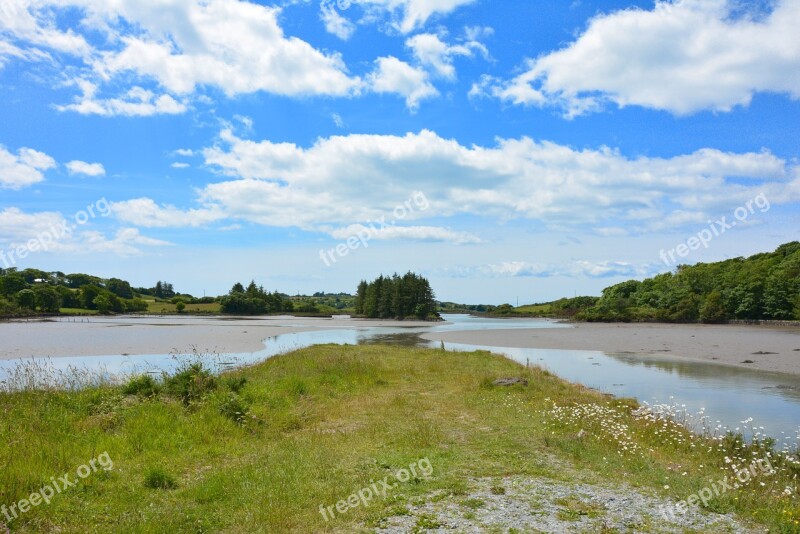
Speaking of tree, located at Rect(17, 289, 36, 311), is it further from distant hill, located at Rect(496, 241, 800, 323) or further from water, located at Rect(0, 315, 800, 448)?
distant hill, located at Rect(496, 241, 800, 323)

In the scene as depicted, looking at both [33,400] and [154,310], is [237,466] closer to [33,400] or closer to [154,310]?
[33,400]

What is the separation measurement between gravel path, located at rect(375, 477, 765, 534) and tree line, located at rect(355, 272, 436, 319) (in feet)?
495

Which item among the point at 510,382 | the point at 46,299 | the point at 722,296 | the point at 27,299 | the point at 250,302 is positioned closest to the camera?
the point at 510,382

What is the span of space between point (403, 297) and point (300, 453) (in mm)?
148556

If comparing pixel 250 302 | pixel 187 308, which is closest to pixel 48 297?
pixel 187 308

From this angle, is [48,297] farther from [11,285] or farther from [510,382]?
[510,382]

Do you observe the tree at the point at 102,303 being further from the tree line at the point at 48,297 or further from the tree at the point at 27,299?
the tree at the point at 27,299

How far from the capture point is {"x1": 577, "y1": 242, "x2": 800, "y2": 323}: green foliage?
109m

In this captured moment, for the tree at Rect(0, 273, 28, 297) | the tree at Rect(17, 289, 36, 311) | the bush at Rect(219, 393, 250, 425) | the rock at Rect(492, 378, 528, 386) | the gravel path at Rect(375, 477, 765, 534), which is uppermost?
the tree at Rect(0, 273, 28, 297)

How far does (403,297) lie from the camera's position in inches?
6294

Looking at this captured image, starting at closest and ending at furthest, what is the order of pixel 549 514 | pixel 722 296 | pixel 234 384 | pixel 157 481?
1. pixel 549 514
2. pixel 157 481
3. pixel 234 384
4. pixel 722 296

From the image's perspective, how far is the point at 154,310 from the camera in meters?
182

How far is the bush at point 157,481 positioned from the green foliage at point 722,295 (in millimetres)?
121771

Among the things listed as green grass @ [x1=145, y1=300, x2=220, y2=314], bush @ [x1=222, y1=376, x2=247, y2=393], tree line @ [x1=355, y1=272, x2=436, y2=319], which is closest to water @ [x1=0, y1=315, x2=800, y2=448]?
bush @ [x1=222, y1=376, x2=247, y2=393]
